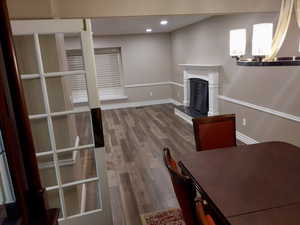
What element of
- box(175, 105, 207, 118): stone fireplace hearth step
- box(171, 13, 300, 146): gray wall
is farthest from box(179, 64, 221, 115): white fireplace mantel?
box(175, 105, 207, 118): stone fireplace hearth step

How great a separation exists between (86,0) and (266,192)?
2.12m

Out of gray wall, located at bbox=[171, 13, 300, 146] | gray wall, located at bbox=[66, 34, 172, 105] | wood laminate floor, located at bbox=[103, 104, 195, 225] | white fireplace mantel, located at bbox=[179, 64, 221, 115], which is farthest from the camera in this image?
gray wall, located at bbox=[66, 34, 172, 105]

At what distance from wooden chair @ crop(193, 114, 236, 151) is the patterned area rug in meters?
0.72

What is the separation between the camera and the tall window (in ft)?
23.5

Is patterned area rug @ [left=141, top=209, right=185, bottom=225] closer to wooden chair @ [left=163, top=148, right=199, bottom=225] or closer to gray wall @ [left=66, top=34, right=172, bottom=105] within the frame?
wooden chair @ [left=163, top=148, right=199, bottom=225]

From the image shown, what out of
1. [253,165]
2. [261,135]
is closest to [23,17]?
[253,165]

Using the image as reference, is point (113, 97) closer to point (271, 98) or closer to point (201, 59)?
point (201, 59)

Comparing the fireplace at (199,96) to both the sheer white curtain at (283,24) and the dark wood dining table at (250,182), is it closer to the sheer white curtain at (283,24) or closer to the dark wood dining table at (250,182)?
the dark wood dining table at (250,182)

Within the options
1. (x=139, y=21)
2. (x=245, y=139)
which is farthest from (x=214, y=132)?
(x=139, y=21)

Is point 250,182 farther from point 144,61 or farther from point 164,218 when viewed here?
point 144,61

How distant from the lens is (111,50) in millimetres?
7406

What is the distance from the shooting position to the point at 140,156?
3951 mm

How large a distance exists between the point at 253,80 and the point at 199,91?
2082mm

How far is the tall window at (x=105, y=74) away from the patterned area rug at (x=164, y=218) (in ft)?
17.5
